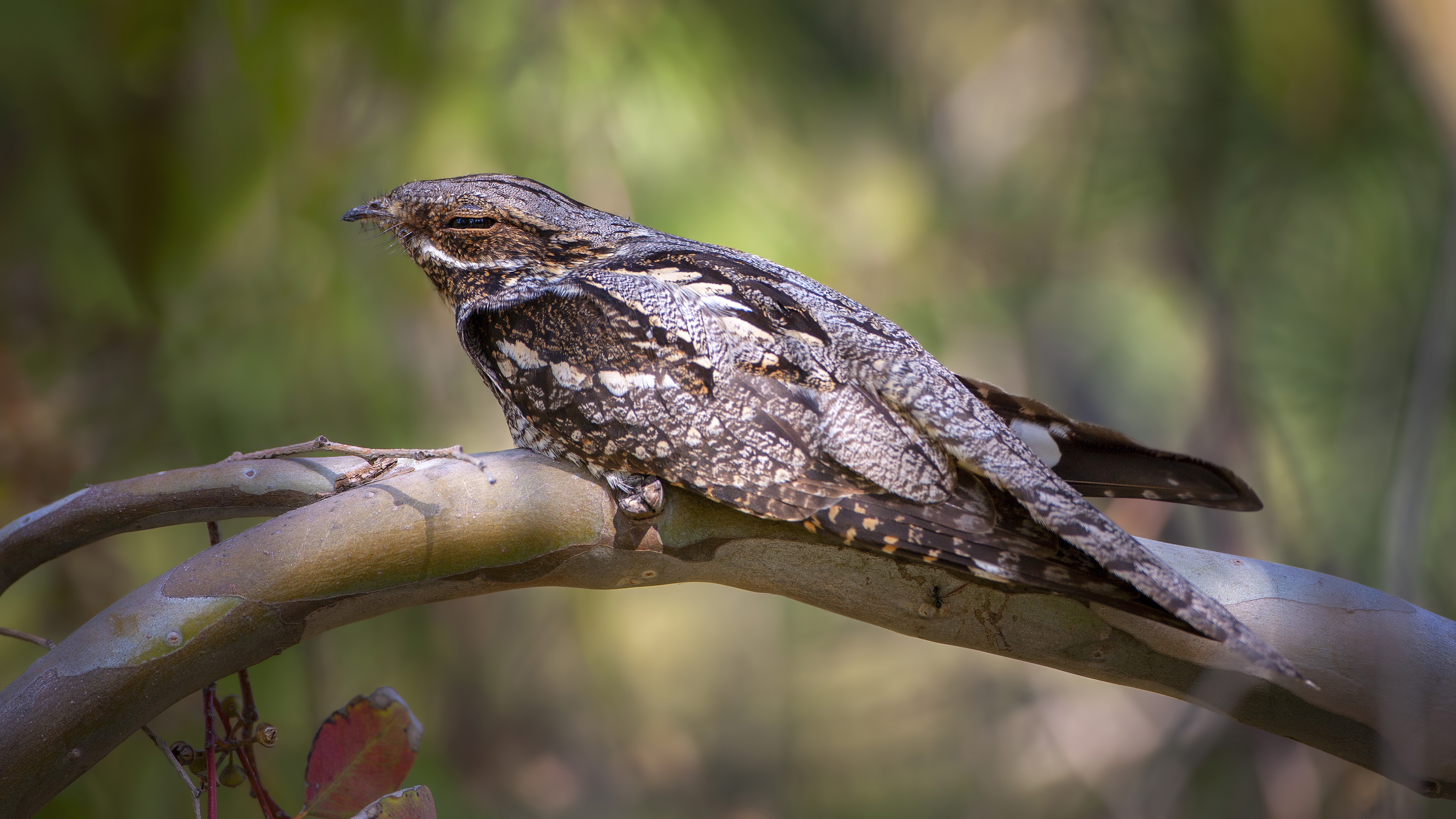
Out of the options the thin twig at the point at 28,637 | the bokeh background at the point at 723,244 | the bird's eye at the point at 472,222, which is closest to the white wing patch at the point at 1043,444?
the bokeh background at the point at 723,244

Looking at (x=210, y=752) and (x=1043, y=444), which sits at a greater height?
(x=1043, y=444)

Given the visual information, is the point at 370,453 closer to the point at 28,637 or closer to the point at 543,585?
A: the point at 543,585

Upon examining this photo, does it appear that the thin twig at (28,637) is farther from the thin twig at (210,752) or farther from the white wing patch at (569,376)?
the white wing patch at (569,376)

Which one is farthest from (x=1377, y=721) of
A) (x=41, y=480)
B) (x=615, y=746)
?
(x=615, y=746)

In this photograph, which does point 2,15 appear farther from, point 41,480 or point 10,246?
point 41,480

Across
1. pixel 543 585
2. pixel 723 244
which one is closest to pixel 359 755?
pixel 543 585

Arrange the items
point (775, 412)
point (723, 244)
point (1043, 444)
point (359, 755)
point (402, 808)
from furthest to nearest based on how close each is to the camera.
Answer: point (723, 244) → point (1043, 444) → point (775, 412) → point (359, 755) → point (402, 808)

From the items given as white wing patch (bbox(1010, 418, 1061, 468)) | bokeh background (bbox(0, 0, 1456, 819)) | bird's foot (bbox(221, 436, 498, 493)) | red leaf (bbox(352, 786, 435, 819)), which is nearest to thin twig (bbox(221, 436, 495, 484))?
bird's foot (bbox(221, 436, 498, 493))
